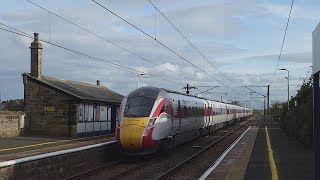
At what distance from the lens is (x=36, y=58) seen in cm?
3303

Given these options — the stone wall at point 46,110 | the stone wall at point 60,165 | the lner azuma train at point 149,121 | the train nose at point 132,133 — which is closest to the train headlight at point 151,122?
the lner azuma train at point 149,121

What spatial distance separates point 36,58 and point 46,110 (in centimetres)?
382

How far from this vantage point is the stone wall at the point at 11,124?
2798 cm

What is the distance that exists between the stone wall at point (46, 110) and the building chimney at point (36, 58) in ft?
2.26

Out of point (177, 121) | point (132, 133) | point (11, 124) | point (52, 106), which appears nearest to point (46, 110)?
point (52, 106)

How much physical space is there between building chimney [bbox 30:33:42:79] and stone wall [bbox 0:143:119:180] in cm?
1462

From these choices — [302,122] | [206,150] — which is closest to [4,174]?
[206,150]

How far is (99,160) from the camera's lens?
60.2ft

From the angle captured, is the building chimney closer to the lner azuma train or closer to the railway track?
the lner azuma train

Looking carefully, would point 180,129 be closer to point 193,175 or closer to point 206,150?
point 206,150

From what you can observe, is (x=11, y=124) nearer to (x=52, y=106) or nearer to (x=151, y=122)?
(x=52, y=106)

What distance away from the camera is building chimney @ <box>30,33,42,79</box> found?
3266 cm

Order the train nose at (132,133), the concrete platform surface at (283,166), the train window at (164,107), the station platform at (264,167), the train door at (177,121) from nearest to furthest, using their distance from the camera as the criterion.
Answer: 1. the concrete platform surface at (283,166)
2. the station platform at (264,167)
3. the train nose at (132,133)
4. the train window at (164,107)
5. the train door at (177,121)

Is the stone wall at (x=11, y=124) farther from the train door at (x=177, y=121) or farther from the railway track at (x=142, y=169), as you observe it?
the train door at (x=177, y=121)
